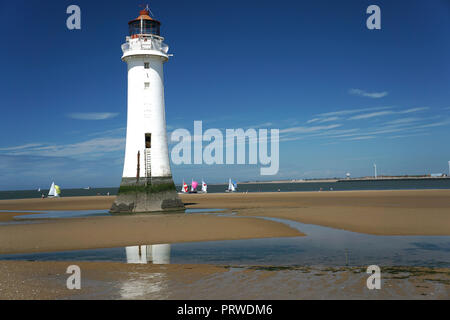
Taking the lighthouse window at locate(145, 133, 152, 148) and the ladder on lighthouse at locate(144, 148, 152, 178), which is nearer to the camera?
the ladder on lighthouse at locate(144, 148, 152, 178)

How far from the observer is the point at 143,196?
3016 cm

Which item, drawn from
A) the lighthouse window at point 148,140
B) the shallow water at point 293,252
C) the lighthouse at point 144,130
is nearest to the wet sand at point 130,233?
the shallow water at point 293,252

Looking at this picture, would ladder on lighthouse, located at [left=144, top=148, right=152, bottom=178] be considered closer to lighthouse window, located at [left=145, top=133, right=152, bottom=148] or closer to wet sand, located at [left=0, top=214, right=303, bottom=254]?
lighthouse window, located at [left=145, top=133, right=152, bottom=148]

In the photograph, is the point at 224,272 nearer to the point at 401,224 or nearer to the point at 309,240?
the point at 309,240

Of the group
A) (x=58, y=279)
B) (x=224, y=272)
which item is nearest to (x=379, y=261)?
(x=224, y=272)

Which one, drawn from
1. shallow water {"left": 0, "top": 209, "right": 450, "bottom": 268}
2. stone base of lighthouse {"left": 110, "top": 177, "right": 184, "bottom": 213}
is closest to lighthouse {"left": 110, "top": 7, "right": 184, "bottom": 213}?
stone base of lighthouse {"left": 110, "top": 177, "right": 184, "bottom": 213}

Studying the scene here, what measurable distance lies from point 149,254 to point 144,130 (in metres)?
18.1

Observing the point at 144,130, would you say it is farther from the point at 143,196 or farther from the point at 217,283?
the point at 217,283

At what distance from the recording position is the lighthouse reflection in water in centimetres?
1243

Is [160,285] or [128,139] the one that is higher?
[128,139]

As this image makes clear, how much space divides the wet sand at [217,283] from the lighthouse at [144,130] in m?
18.9

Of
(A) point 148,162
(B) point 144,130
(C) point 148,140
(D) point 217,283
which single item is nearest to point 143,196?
(A) point 148,162
